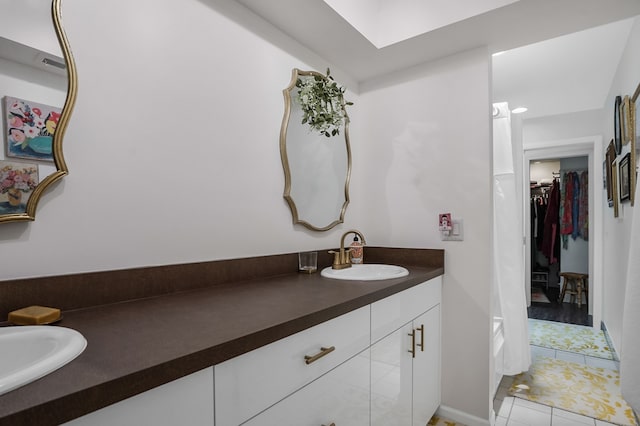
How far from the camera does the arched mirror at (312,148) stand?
72.0 inches

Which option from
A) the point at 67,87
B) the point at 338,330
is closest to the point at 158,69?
the point at 67,87

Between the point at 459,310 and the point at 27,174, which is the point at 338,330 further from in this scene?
the point at 459,310

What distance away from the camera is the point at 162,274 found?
1.25 meters

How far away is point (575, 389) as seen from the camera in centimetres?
234

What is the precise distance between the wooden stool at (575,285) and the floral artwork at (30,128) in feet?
18.7

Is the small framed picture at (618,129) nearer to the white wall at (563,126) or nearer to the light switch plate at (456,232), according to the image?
the white wall at (563,126)

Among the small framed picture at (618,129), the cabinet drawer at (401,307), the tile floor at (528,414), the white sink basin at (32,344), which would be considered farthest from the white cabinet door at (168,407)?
the small framed picture at (618,129)

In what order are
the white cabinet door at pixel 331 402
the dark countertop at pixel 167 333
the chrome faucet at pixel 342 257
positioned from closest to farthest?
the dark countertop at pixel 167 333, the white cabinet door at pixel 331 402, the chrome faucet at pixel 342 257

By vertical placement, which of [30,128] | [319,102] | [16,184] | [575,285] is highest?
[319,102]

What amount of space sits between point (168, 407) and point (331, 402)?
563 millimetres

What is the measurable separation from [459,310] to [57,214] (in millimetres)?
1926

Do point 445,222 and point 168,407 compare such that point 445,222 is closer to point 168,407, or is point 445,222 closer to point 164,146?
point 164,146

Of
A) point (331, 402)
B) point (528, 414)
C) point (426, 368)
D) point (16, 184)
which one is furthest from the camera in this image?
point (528, 414)

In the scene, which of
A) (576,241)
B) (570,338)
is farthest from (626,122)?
(576,241)
